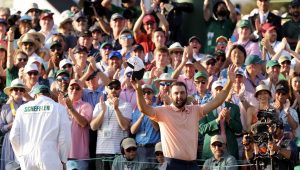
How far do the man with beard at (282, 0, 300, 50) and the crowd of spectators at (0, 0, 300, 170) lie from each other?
2 centimetres

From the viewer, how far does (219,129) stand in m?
20.2

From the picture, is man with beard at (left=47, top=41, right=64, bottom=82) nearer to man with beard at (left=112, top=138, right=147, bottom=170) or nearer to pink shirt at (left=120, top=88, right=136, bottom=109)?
pink shirt at (left=120, top=88, right=136, bottom=109)

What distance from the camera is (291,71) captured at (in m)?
22.1

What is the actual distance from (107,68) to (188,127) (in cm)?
468

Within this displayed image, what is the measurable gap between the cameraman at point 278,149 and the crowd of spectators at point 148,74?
0.02 metres

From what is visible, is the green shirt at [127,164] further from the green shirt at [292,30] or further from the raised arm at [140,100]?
the green shirt at [292,30]

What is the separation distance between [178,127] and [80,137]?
3.09m

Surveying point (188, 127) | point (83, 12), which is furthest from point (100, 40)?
point (188, 127)

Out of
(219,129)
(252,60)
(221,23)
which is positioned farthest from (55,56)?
(219,129)

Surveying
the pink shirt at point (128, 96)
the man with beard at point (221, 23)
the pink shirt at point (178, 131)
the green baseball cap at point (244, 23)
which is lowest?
the pink shirt at point (178, 131)

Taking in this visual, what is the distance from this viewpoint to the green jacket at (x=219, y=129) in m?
20.0

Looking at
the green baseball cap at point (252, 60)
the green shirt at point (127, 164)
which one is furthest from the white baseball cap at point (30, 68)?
the green baseball cap at point (252, 60)

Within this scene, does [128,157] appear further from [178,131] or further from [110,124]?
[178,131]

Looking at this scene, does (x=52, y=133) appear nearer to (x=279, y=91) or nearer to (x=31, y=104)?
(x=31, y=104)
